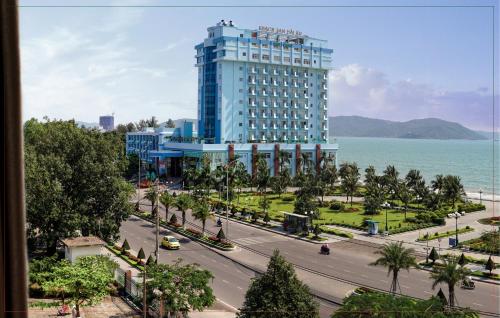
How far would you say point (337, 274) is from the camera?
15.6 meters

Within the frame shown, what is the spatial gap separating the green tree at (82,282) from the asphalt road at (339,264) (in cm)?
321

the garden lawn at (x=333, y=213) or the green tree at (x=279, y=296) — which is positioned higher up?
the green tree at (x=279, y=296)

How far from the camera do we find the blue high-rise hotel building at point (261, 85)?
141 ft

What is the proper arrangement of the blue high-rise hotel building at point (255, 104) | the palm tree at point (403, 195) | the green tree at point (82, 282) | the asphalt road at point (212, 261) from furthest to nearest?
the blue high-rise hotel building at point (255, 104)
the palm tree at point (403, 195)
the asphalt road at point (212, 261)
the green tree at point (82, 282)

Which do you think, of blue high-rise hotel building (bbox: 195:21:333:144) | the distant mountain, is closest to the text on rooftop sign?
blue high-rise hotel building (bbox: 195:21:333:144)

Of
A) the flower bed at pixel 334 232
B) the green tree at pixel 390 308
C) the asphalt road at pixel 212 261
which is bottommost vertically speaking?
the asphalt road at pixel 212 261

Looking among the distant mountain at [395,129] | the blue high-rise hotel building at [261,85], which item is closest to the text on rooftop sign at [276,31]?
the blue high-rise hotel building at [261,85]

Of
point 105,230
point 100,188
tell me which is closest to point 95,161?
point 100,188

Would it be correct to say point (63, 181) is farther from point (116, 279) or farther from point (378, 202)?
point (378, 202)

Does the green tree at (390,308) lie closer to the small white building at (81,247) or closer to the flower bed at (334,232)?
the small white building at (81,247)

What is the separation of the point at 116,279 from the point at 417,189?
21.2 m

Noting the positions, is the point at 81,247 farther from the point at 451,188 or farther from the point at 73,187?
the point at 451,188

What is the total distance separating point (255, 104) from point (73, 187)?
29188 millimetres

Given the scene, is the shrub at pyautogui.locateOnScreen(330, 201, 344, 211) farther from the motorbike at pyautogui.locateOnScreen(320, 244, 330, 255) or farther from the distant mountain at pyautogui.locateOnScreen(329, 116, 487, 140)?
the distant mountain at pyautogui.locateOnScreen(329, 116, 487, 140)
